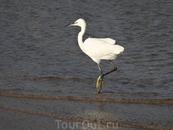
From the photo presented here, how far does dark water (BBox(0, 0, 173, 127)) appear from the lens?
6.46 metres

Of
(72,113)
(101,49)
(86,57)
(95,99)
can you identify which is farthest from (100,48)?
(86,57)

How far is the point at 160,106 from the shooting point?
635 cm

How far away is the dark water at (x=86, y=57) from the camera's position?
21.2ft

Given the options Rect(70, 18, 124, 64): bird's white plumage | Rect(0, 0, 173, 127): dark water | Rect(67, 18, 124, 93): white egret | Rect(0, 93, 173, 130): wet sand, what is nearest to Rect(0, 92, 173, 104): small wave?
Rect(0, 93, 173, 130): wet sand

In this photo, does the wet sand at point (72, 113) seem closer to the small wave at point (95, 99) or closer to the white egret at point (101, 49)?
the small wave at point (95, 99)

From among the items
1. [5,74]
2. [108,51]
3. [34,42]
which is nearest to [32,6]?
[34,42]

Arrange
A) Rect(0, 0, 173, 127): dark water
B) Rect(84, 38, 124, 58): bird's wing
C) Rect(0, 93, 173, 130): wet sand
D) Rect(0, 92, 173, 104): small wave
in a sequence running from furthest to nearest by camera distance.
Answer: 1. Rect(84, 38, 124, 58): bird's wing
2. Rect(0, 92, 173, 104): small wave
3. Rect(0, 0, 173, 127): dark water
4. Rect(0, 93, 173, 130): wet sand

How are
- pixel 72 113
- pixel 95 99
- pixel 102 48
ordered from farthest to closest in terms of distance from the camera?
pixel 102 48 < pixel 95 99 < pixel 72 113

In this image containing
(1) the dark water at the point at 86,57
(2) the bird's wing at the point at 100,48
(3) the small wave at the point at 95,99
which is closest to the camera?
(1) the dark water at the point at 86,57

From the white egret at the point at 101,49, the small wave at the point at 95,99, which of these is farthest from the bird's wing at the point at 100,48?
the small wave at the point at 95,99

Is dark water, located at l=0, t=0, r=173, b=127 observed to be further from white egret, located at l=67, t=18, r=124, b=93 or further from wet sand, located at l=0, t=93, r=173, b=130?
white egret, located at l=67, t=18, r=124, b=93

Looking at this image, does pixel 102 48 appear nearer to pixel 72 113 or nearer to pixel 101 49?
pixel 101 49

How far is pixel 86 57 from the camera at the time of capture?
989 cm

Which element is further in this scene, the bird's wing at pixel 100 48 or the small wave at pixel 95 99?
the bird's wing at pixel 100 48
